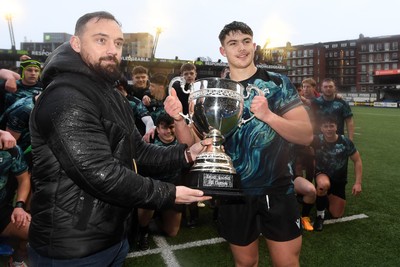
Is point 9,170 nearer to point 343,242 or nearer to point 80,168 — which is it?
point 80,168

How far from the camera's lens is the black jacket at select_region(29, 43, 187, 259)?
1.34 m

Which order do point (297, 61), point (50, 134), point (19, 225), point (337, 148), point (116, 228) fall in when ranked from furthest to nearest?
point (297, 61), point (337, 148), point (19, 225), point (116, 228), point (50, 134)

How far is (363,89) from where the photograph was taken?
258 feet

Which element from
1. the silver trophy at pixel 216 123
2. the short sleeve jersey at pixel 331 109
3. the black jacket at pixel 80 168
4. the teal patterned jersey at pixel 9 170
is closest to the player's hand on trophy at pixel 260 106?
the silver trophy at pixel 216 123

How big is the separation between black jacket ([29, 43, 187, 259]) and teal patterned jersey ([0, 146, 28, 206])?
5.64 feet

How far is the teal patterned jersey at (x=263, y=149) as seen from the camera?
2.19 meters

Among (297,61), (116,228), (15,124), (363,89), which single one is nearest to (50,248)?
(116,228)

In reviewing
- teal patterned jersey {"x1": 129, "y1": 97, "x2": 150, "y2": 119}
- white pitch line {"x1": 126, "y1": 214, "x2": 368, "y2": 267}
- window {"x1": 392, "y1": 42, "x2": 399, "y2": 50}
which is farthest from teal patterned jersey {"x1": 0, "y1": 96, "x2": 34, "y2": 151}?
window {"x1": 392, "y1": 42, "x2": 399, "y2": 50}

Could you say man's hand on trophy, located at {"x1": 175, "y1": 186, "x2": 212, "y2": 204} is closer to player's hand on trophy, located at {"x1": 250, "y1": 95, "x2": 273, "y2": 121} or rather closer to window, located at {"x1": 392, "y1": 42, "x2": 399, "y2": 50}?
player's hand on trophy, located at {"x1": 250, "y1": 95, "x2": 273, "y2": 121}

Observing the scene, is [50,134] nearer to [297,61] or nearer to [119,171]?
[119,171]

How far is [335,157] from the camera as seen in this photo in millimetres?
4707

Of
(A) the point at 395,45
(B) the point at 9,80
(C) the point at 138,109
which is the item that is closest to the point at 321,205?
(C) the point at 138,109

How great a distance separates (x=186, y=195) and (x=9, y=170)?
7.69 feet

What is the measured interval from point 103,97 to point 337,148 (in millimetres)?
4023
